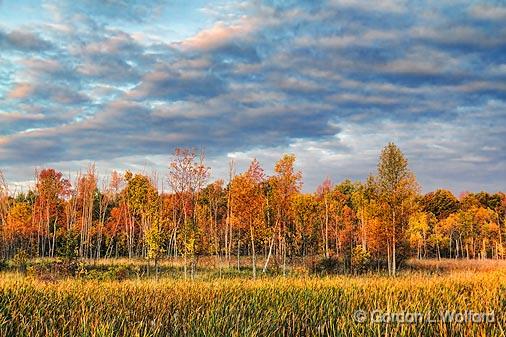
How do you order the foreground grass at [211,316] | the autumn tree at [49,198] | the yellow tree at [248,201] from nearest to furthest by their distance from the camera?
1. the foreground grass at [211,316]
2. the yellow tree at [248,201]
3. the autumn tree at [49,198]

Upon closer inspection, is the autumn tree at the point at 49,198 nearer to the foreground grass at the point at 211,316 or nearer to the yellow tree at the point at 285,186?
the yellow tree at the point at 285,186

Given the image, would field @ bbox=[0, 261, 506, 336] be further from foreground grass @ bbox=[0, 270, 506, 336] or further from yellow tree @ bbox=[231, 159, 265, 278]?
yellow tree @ bbox=[231, 159, 265, 278]

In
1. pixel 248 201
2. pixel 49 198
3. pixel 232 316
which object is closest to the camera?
pixel 232 316

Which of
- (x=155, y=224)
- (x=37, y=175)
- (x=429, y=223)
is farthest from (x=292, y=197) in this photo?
(x=429, y=223)

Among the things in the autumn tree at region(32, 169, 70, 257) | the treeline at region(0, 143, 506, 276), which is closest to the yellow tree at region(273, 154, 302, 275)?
the treeline at region(0, 143, 506, 276)

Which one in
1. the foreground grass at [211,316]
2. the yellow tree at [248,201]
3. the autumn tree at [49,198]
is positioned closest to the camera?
the foreground grass at [211,316]

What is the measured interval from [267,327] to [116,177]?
5592cm

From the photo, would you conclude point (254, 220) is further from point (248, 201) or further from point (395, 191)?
point (395, 191)

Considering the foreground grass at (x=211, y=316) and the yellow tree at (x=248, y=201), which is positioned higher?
the yellow tree at (x=248, y=201)

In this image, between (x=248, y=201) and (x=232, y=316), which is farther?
(x=248, y=201)

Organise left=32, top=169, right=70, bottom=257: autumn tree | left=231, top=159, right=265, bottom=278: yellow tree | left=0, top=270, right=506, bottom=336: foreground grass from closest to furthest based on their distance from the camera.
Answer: left=0, top=270, right=506, bottom=336: foreground grass
left=231, top=159, right=265, bottom=278: yellow tree
left=32, top=169, right=70, bottom=257: autumn tree

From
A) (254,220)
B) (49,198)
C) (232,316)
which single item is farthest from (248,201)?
(49,198)

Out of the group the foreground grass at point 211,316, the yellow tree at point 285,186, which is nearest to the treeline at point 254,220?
the yellow tree at point 285,186

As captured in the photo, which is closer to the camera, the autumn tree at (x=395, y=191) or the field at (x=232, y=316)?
the field at (x=232, y=316)
